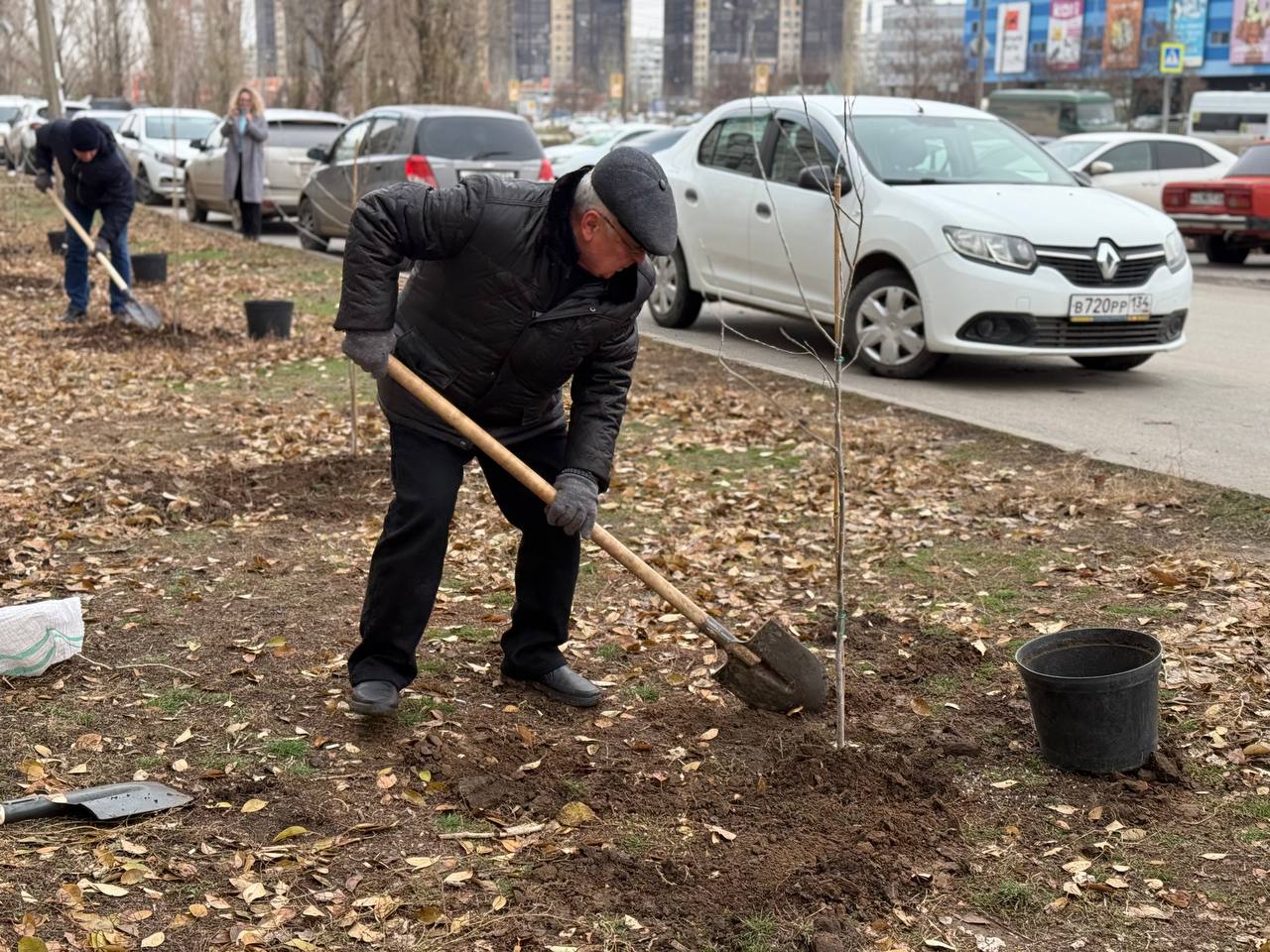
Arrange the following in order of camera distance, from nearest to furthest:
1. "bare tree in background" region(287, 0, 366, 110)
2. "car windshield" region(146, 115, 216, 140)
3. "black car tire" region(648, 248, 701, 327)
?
"black car tire" region(648, 248, 701, 327), "car windshield" region(146, 115, 216, 140), "bare tree in background" region(287, 0, 366, 110)

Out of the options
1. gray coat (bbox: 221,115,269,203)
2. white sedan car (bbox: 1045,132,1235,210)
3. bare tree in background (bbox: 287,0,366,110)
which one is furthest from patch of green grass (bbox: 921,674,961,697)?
bare tree in background (bbox: 287,0,366,110)

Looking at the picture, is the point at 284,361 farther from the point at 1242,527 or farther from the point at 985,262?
the point at 1242,527

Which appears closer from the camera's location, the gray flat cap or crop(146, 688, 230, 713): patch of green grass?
the gray flat cap

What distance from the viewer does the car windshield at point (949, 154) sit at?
9836 mm

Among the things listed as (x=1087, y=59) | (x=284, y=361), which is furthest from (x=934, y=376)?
(x=1087, y=59)

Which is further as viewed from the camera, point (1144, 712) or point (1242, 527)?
point (1242, 527)

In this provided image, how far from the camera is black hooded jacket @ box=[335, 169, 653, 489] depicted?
3.87m

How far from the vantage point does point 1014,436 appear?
25.8 ft

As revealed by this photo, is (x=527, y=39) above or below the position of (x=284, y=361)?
above

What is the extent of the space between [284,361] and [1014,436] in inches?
211

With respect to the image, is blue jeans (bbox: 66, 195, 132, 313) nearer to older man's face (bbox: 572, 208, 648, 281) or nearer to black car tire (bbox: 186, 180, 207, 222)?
older man's face (bbox: 572, 208, 648, 281)

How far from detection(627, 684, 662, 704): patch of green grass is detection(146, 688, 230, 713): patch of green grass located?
1275mm

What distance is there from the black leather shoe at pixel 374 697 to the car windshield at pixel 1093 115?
3716 cm

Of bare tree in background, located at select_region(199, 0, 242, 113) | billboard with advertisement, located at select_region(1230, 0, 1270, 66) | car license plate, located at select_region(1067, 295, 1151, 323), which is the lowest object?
car license plate, located at select_region(1067, 295, 1151, 323)
